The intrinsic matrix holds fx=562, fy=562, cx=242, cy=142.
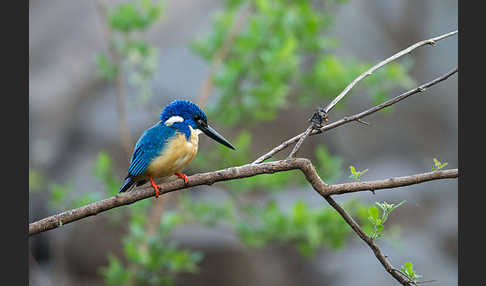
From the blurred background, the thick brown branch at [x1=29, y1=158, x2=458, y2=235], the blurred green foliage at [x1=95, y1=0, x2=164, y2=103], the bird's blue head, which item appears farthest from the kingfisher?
the blurred green foliage at [x1=95, y1=0, x2=164, y2=103]

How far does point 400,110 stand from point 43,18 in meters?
3.73

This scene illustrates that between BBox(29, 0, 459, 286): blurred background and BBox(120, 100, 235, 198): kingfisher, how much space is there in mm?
1184

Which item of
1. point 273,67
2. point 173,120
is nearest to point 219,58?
point 273,67

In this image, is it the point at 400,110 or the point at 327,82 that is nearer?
the point at 327,82

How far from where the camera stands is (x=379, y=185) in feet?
4.71

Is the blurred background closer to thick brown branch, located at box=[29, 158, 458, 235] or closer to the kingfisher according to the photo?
the kingfisher

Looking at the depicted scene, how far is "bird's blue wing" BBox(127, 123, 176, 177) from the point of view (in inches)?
72.8

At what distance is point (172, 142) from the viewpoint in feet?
6.02

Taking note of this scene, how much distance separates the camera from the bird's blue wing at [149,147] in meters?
1.85

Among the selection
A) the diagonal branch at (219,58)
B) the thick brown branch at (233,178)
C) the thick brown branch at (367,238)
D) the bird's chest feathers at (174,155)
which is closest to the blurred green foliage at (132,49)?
the diagonal branch at (219,58)

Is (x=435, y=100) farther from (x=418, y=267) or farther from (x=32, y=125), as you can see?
(x=32, y=125)

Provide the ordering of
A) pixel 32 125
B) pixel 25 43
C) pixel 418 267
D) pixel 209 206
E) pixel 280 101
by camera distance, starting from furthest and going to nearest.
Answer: pixel 32 125, pixel 418 267, pixel 209 206, pixel 280 101, pixel 25 43

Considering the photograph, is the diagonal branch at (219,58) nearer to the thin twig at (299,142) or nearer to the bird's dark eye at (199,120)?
the bird's dark eye at (199,120)

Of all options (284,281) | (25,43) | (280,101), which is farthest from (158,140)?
(284,281)
